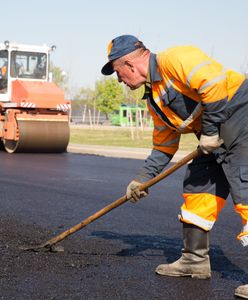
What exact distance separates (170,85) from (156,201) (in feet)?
14.3

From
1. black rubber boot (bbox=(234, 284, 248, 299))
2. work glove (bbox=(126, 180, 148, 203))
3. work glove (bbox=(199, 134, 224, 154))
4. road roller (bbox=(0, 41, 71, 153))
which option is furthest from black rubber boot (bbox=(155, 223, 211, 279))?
road roller (bbox=(0, 41, 71, 153))

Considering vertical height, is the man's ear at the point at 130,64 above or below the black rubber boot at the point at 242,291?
above

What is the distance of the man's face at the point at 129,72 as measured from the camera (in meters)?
4.05

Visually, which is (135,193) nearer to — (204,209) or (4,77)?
(204,209)

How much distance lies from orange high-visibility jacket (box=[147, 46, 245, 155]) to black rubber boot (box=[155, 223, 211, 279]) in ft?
2.28

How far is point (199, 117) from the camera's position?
4129 mm

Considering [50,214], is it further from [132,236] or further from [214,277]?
[214,277]

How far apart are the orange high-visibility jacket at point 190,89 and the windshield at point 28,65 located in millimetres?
13556

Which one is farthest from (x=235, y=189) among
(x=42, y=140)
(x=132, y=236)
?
(x=42, y=140)

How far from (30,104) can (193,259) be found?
12351 mm

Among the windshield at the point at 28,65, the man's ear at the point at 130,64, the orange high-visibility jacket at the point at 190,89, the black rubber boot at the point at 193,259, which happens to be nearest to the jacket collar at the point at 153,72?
the orange high-visibility jacket at the point at 190,89

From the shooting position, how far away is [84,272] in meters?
4.48

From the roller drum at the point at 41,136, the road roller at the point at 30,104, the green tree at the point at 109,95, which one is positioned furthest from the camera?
the green tree at the point at 109,95

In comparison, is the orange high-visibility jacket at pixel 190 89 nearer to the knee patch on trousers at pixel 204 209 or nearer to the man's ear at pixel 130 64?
the man's ear at pixel 130 64
